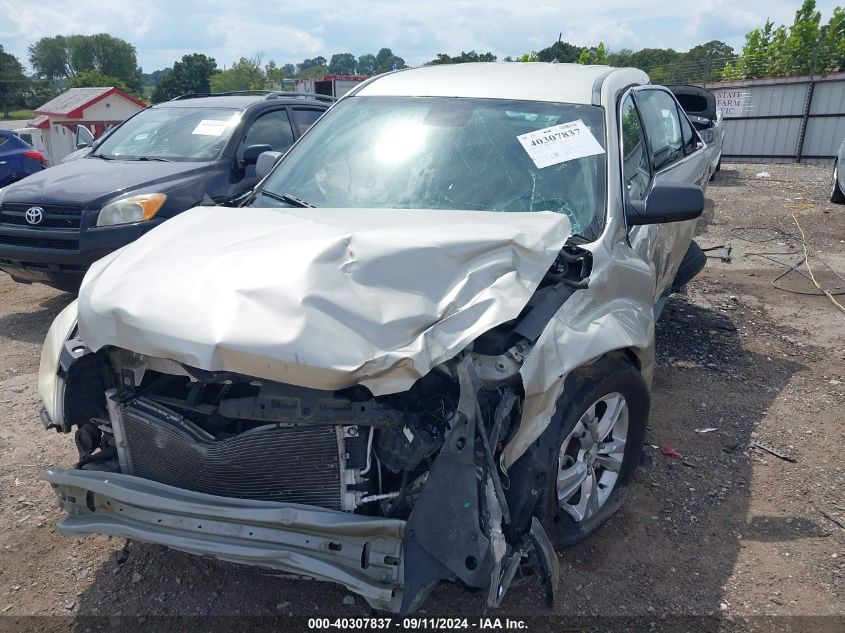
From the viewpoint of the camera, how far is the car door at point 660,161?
11.4ft

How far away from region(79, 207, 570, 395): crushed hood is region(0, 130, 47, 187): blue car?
9975 mm

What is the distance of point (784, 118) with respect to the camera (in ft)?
61.8

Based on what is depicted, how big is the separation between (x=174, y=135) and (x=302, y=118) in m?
1.48

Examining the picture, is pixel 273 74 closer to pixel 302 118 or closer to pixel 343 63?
pixel 343 63

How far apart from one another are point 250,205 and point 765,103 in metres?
19.9

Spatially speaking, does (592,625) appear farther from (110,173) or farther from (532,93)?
(110,173)

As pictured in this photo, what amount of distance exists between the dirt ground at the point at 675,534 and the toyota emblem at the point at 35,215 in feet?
3.46

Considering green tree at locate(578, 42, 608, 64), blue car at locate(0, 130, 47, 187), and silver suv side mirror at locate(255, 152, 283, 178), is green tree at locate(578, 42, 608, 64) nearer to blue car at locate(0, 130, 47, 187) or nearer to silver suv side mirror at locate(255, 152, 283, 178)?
blue car at locate(0, 130, 47, 187)

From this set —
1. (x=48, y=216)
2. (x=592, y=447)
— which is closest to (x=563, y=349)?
(x=592, y=447)

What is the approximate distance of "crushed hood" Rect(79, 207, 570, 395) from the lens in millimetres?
2053

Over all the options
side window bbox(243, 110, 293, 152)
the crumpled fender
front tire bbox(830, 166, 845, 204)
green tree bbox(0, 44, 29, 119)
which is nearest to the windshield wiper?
the crumpled fender

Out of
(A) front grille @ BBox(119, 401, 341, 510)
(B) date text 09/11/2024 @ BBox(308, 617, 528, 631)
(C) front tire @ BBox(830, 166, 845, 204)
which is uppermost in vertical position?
(A) front grille @ BBox(119, 401, 341, 510)

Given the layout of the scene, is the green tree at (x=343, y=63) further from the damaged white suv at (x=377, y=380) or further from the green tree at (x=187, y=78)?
the damaged white suv at (x=377, y=380)

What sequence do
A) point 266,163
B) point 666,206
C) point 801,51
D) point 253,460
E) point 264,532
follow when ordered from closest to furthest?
point 264,532 → point 253,460 → point 666,206 → point 266,163 → point 801,51
